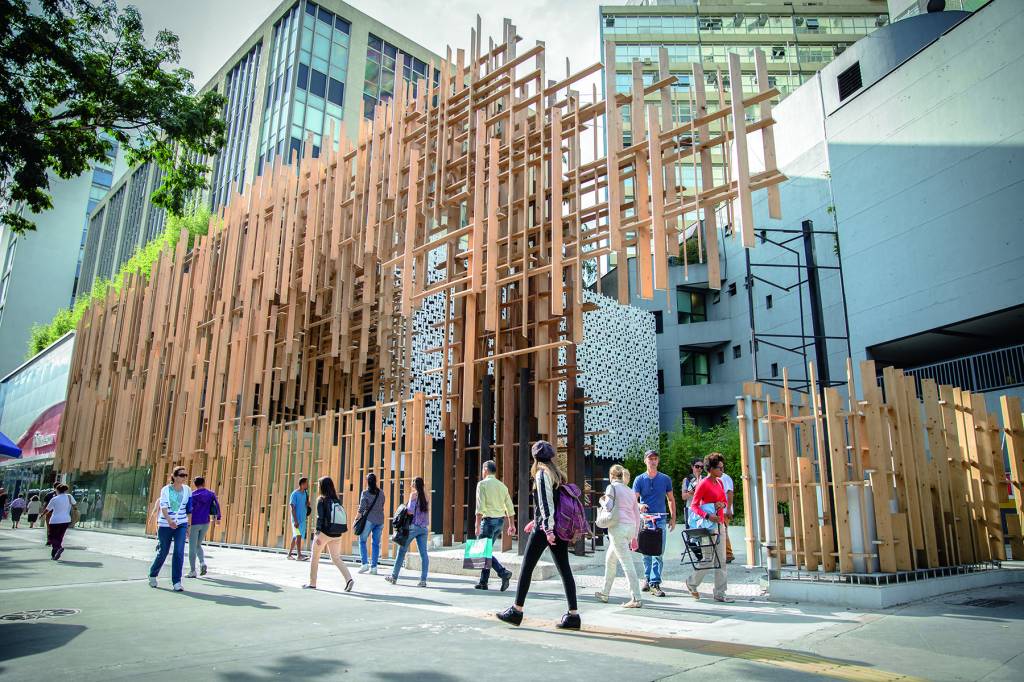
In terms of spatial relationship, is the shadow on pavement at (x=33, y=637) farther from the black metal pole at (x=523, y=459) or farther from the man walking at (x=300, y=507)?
the black metal pole at (x=523, y=459)

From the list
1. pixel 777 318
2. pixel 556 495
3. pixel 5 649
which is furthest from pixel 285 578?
pixel 777 318

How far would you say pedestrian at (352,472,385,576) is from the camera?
10.5 m

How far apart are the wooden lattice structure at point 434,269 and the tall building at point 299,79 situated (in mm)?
15614

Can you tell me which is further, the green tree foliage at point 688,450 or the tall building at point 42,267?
the tall building at point 42,267

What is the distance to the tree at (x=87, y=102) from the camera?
10195 millimetres

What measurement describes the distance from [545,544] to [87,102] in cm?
1068

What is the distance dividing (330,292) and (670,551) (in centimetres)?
1122

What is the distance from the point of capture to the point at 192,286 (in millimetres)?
20891

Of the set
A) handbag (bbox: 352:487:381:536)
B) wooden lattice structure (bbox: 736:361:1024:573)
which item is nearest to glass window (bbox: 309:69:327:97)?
handbag (bbox: 352:487:381:536)

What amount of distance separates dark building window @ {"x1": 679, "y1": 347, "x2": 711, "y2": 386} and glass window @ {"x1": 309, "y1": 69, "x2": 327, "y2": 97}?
24.0 m

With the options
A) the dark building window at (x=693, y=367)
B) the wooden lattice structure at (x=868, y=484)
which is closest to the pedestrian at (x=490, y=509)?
the wooden lattice structure at (x=868, y=484)

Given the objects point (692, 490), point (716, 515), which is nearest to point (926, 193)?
point (692, 490)

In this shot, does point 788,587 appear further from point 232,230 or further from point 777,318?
point 777,318

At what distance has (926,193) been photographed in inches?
803
